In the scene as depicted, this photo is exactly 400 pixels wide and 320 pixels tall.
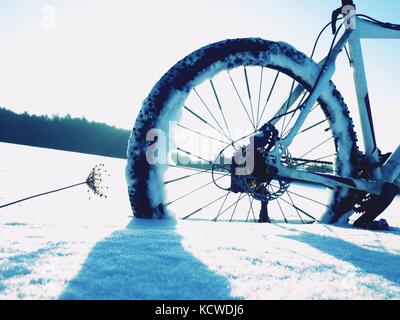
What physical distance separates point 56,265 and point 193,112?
1.84 m

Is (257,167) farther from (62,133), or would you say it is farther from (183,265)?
(62,133)

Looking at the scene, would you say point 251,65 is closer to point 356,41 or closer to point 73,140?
point 356,41

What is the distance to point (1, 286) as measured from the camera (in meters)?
0.79

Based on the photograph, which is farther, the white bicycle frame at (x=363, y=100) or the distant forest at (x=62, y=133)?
the distant forest at (x=62, y=133)

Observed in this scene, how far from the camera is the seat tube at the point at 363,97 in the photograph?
291cm

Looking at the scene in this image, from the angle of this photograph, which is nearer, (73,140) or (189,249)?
(189,249)

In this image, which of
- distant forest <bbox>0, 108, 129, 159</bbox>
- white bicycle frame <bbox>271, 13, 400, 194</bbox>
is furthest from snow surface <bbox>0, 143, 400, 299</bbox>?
distant forest <bbox>0, 108, 129, 159</bbox>

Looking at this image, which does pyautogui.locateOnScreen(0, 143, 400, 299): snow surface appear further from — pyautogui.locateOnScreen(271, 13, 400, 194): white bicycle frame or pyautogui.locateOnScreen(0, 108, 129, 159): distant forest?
pyautogui.locateOnScreen(0, 108, 129, 159): distant forest

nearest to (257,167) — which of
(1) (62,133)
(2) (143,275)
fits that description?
(2) (143,275)

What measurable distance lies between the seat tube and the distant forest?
50.6 m

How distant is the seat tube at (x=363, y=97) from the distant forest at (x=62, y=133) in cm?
5058

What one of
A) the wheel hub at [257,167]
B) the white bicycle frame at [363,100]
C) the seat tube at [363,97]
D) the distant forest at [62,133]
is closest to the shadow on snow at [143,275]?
the wheel hub at [257,167]

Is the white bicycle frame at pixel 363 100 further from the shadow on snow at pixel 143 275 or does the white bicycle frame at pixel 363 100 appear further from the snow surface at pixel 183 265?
the shadow on snow at pixel 143 275
